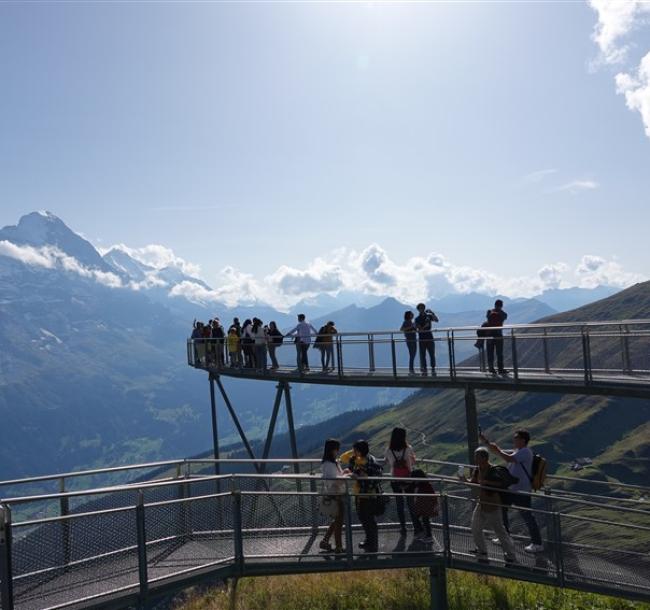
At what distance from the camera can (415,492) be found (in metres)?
13.4

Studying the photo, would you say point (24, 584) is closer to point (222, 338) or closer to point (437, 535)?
point (437, 535)

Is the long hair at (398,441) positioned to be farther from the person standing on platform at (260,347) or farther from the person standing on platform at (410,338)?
the person standing on platform at (260,347)

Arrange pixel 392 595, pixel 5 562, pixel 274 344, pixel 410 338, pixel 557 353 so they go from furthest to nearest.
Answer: pixel 274 344
pixel 410 338
pixel 557 353
pixel 392 595
pixel 5 562

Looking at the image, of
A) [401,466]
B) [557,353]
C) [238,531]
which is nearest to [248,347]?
[557,353]

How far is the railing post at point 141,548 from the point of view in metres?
10.8

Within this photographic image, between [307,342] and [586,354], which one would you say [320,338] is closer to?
[307,342]

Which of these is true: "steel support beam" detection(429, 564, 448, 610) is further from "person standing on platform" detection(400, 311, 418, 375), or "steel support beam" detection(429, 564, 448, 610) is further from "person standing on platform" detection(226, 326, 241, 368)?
"person standing on platform" detection(226, 326, 241, 368)

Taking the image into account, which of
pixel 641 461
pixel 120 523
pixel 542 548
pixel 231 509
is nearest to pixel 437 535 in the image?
pixel 542 548

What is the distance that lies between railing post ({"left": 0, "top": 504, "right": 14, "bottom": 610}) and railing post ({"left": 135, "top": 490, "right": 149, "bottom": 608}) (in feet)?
6.49

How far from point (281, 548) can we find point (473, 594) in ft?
25.5

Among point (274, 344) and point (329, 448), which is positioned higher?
point (274, 344)

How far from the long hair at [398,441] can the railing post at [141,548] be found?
4984mm

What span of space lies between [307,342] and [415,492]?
1192cm

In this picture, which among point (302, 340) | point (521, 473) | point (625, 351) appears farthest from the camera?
point (302, 340)
